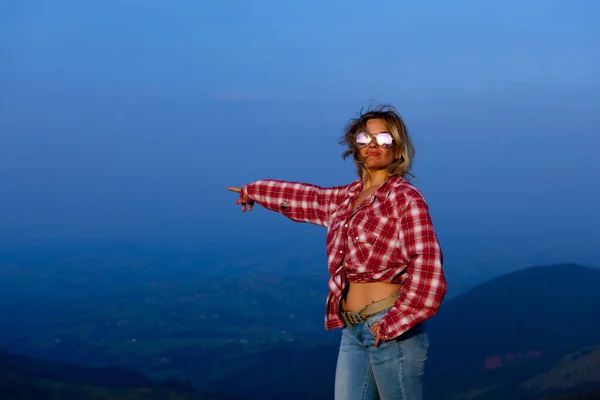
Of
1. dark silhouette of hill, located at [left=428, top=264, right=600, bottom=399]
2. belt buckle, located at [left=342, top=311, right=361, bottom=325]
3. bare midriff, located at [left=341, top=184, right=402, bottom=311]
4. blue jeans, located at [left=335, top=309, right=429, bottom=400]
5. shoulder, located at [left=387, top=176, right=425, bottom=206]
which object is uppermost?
shoulder, located at [left=387, top=176, right=425, bottom=206]

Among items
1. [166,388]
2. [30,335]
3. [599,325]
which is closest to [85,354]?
[30,335]

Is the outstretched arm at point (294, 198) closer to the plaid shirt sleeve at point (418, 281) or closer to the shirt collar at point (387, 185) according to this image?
the shirt collar at point (387, 185)

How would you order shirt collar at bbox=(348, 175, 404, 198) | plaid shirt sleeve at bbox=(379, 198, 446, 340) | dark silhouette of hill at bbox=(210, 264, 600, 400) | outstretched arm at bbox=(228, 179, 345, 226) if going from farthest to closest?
dark silhouette of hill at bbox=(210, 264, 600, 400) → outstretched arm at bbox=(228, 179, 345, 226) → shirt collar at bbox=(348, 175, 404, 198) → plaid shirt sleeve at bbox=(379, 198, 446, 340)

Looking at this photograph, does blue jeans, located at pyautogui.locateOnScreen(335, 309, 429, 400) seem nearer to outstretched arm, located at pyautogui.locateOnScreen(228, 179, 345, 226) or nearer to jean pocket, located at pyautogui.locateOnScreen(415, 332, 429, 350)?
jean pocket, located at pyautogui.locateOnScreen(415, 332, 429, 350)

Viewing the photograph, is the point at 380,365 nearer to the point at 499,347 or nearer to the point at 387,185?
the point at 387,185

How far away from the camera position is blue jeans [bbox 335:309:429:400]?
373 cm

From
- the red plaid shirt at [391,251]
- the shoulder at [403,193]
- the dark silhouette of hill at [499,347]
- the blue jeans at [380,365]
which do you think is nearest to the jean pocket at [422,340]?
the blue jeans at [380,365]

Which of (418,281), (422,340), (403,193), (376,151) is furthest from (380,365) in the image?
(376,151)

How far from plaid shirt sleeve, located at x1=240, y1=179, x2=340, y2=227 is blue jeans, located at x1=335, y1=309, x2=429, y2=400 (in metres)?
0.82

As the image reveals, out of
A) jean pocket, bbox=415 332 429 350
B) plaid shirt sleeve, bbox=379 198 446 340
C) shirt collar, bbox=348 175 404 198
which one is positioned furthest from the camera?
shirt collar, bbox=348 175 404 198

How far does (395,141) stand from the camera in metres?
3.96

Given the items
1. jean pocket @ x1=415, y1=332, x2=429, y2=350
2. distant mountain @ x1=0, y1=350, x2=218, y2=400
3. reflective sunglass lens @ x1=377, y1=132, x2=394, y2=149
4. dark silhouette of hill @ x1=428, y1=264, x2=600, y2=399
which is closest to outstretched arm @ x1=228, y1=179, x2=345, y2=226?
reflective sunglass lens @ x1=377, y1=132, x2=394, y2=149

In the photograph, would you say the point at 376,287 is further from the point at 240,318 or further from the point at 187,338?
the point at 240,318

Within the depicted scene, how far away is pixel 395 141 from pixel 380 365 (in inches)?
42.2
